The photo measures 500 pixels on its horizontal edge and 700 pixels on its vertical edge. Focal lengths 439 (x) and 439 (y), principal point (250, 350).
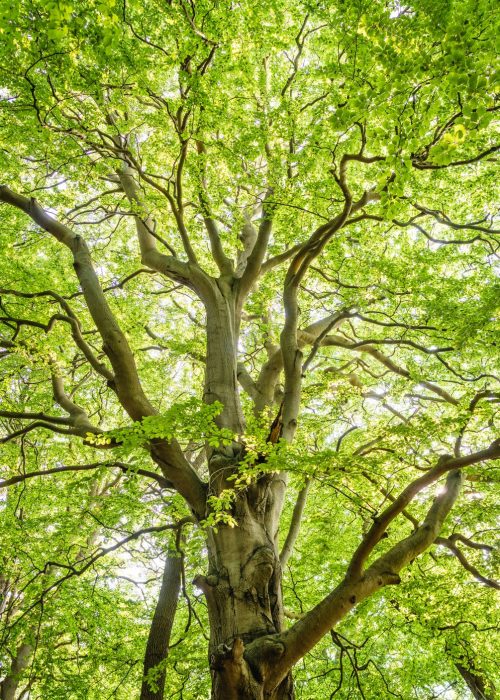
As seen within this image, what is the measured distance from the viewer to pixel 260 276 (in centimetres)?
671

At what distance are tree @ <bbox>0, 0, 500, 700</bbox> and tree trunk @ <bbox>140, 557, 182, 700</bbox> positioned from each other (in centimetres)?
16

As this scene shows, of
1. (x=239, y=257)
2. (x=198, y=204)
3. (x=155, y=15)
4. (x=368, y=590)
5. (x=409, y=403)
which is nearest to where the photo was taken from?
(x=368, y=590)

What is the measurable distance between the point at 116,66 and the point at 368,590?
6023mm

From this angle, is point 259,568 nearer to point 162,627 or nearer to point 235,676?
point 235,676

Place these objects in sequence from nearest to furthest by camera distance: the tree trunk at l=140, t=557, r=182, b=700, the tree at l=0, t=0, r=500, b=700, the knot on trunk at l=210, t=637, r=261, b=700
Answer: the knot on trunk at l=210, t=637, r=261, b=700, the tree at l=0, t=0, r=500, b=700, the tree trunk at l=140, t=557, r=182, b=700

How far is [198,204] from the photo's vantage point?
6148 millimetres

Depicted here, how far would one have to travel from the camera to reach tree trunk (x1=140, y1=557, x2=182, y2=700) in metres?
6.23

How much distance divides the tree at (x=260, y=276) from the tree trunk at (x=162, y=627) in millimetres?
162

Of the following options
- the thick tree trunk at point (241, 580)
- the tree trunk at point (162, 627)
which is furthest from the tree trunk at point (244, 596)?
the tree trunk at point (162, 627)

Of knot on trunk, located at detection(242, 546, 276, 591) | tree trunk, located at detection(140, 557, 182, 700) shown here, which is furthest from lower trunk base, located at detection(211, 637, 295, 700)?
tree trunk, located at detection(140, 557, 182, 700)

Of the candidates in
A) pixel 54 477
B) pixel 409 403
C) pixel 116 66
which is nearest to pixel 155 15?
pixel 116 66

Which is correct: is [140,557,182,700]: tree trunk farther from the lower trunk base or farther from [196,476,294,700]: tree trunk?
the lower trunk base

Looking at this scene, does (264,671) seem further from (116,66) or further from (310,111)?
(310,111)

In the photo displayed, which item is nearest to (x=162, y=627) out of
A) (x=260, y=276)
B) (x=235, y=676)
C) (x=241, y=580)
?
(x=241, y=580)
